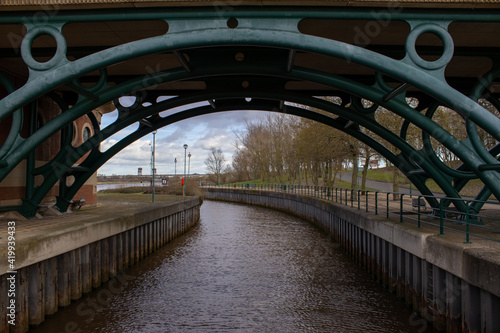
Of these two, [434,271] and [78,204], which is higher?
[78,204]

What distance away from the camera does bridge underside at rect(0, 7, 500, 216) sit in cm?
857

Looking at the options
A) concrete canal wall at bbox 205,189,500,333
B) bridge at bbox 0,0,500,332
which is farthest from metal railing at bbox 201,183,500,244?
concrete canal wall at bbox 205,189,500,333

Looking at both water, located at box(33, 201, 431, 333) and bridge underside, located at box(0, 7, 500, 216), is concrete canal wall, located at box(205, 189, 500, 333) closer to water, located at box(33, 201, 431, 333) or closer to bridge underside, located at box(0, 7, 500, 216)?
water, located at box(33, 201, 431, 333)

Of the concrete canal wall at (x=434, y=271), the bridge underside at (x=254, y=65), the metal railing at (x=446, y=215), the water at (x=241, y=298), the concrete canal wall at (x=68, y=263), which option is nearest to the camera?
the concrete canal wall at (x=434, y=271)

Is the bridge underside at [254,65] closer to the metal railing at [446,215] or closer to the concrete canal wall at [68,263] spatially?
the metal railing at [446,215]

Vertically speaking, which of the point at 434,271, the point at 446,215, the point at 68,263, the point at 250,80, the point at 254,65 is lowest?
the point at 68,263

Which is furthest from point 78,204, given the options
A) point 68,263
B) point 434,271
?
point 434,271

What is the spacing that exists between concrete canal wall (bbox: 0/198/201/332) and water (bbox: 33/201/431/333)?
365 mm

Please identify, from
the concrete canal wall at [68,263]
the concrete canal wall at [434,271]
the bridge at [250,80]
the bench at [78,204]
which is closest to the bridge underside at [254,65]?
the bridge at [250,80]

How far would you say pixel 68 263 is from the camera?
944 centimetres

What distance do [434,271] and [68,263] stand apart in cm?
835

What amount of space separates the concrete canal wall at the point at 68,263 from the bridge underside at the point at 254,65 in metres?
2.59

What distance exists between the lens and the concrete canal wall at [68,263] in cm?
762

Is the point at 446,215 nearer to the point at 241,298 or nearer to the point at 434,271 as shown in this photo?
the point at 434,271
